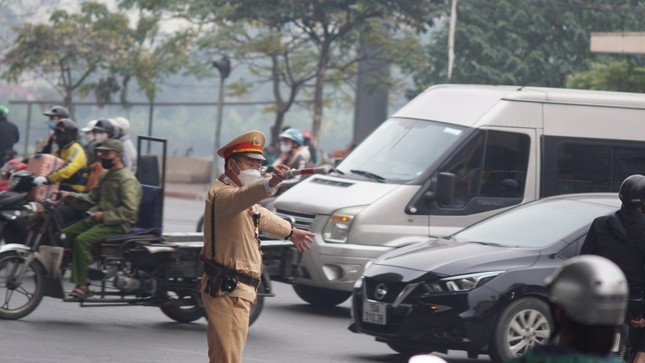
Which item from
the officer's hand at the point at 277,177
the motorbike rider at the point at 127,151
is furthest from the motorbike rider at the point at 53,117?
the officer's hand at the point at 277,177

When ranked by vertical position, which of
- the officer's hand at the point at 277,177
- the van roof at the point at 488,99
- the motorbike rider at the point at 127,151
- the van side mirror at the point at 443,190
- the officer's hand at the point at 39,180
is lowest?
the officer's hand at the point at 277,177

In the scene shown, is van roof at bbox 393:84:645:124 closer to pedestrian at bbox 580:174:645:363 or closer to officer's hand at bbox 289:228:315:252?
pedestrian at bbox 580:174:645:363

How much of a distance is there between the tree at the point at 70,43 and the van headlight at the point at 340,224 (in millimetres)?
23783

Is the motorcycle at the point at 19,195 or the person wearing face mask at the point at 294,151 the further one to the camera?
the person wearing face mask at the point at 294,151

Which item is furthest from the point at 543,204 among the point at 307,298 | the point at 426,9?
the point at 426,9

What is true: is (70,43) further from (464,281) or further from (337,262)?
(464,281)

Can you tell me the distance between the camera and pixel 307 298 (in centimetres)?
1297

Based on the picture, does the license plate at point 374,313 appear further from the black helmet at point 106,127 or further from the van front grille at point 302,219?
the black helmet at point 106,127

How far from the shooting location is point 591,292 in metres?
2.88

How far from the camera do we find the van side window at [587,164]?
12625 millimetres

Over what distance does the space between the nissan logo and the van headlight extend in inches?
89.4

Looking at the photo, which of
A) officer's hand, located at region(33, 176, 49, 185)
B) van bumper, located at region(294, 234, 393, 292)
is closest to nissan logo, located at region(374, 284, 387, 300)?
van bumper, located at region(294, 234, 393, 292)

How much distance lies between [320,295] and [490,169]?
80.5 inches

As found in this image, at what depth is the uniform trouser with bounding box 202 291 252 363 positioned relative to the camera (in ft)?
21.2
